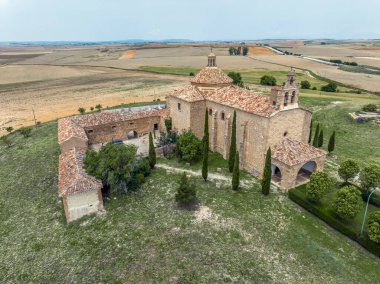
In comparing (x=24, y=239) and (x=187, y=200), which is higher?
(x=187, y=200)

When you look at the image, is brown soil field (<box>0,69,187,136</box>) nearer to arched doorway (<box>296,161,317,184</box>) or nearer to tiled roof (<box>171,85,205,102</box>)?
tiled roof (<box>171,85,205,102</box>)

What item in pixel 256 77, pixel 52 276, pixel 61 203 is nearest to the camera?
pixel 52 276

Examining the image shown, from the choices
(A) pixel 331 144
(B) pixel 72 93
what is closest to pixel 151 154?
(A) pixel 331 144

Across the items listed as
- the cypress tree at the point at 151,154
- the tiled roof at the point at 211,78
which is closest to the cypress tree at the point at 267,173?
the cypress tree at the point at 151,154

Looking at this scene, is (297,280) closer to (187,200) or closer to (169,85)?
(187,200)

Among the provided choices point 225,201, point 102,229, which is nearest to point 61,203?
point 102,229

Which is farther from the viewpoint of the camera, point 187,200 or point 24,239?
point 187,200
